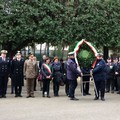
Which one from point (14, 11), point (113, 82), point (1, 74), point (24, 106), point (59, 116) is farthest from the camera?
point (14, 11)

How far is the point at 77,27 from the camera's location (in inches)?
851

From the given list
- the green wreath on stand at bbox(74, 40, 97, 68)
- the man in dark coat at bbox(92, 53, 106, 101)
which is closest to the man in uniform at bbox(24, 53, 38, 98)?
the green wreath on stand at bbox(74, 40, 97, 68)

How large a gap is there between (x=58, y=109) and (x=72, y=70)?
2.92 metres

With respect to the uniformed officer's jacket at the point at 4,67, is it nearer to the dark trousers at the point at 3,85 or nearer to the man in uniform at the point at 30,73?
the dark trousers at the point at 3,85

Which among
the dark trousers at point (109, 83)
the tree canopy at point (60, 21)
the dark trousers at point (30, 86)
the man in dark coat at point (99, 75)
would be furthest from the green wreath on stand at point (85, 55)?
the tree canopy at point (60, 21)

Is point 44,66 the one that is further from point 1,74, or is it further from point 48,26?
point 48,26

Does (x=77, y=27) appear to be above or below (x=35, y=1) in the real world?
below

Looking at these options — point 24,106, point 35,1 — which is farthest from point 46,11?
point 24,106

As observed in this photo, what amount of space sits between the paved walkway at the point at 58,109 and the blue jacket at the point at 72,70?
3.03 ft

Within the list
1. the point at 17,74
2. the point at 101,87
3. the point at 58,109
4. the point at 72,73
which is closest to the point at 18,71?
the point at 17,74

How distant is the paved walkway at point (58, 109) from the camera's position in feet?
35.3

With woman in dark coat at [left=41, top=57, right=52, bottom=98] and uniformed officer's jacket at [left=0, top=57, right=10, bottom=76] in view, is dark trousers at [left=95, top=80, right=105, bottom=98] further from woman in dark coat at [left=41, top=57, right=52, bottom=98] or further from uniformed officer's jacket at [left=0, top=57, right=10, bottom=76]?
uniformed officer's jacket at [left=0, top=57, right=10, bottom=76]

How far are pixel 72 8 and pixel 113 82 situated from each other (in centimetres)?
549

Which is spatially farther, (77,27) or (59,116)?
(77,27)
